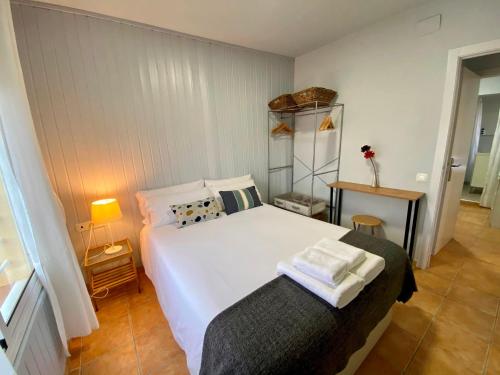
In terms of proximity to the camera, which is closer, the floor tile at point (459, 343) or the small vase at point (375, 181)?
the floor tile at point (459, 343)

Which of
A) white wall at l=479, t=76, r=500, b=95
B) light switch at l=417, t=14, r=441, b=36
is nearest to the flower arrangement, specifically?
light switch at l=417, t=14, r=441, b=36

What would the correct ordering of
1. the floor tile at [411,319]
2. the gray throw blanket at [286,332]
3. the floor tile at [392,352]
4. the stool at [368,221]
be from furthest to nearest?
the stool at [368,221]
the floor tile at [411,319]
the floor tile at [392,352]
the gray throw blanket at [286,332]

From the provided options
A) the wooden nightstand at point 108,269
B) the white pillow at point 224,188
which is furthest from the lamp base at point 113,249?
the white pillow at point 224,188

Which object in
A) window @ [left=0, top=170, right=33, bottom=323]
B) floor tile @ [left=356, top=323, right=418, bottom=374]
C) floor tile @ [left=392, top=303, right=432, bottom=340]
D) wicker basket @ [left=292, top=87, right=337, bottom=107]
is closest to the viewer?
window @ [left=0, top=170, right=33, bottom=323]

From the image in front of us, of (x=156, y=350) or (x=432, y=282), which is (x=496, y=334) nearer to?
(x=432, y=282)

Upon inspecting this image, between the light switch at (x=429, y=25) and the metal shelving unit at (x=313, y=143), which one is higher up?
the light switch at (x=429, y=25)

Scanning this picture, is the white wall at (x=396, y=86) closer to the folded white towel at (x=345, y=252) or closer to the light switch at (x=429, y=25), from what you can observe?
the light switch at (x=429, y=25)

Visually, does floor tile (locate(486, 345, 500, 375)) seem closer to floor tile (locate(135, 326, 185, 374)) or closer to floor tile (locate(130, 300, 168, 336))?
floor tile (locate(135, 326, 185, 374))

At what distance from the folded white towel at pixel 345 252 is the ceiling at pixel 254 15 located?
206 centimetres

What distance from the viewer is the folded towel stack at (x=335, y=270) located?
1.13 m

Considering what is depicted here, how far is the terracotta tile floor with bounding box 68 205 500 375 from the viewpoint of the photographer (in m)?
1.46

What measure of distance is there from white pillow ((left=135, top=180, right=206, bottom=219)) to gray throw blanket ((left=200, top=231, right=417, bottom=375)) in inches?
63.4

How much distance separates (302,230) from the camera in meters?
2.01

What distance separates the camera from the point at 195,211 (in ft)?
7.57
